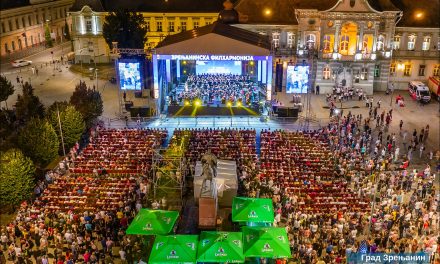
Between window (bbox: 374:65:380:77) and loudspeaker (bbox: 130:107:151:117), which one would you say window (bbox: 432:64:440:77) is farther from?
loudspeaker (bbox: 130:107:151:117)

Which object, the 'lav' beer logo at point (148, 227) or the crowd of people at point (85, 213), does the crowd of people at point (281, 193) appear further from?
the 'lav' beer logo at point (148, 227)

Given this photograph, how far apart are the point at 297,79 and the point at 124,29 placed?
33.1 m

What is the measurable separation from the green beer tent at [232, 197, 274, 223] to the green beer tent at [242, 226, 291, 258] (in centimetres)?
193

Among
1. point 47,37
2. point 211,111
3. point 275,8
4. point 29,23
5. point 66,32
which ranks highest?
point 275,8

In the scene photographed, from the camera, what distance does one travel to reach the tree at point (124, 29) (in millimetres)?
73938

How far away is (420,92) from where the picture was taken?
60469 millimetres

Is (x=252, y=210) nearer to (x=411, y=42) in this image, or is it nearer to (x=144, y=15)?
(x=411, y=42)

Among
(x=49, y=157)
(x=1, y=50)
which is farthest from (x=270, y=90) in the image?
(x=1, y=50)

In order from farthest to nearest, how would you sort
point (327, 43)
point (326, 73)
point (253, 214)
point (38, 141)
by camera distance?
point (326, 73) < point (327, 43) < point (38, 141) < point (253, 214)

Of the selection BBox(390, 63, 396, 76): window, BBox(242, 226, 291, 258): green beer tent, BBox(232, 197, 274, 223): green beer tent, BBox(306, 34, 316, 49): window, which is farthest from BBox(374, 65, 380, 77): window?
BBox(242, 226, 291, 258): green beer tent

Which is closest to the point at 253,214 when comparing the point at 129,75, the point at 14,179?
the point at 14,179

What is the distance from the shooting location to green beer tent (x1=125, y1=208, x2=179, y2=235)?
1096 inches

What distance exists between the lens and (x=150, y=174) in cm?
3788

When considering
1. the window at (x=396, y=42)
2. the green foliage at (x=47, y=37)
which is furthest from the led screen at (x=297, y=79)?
the green foliage at (x=47, y=37)
